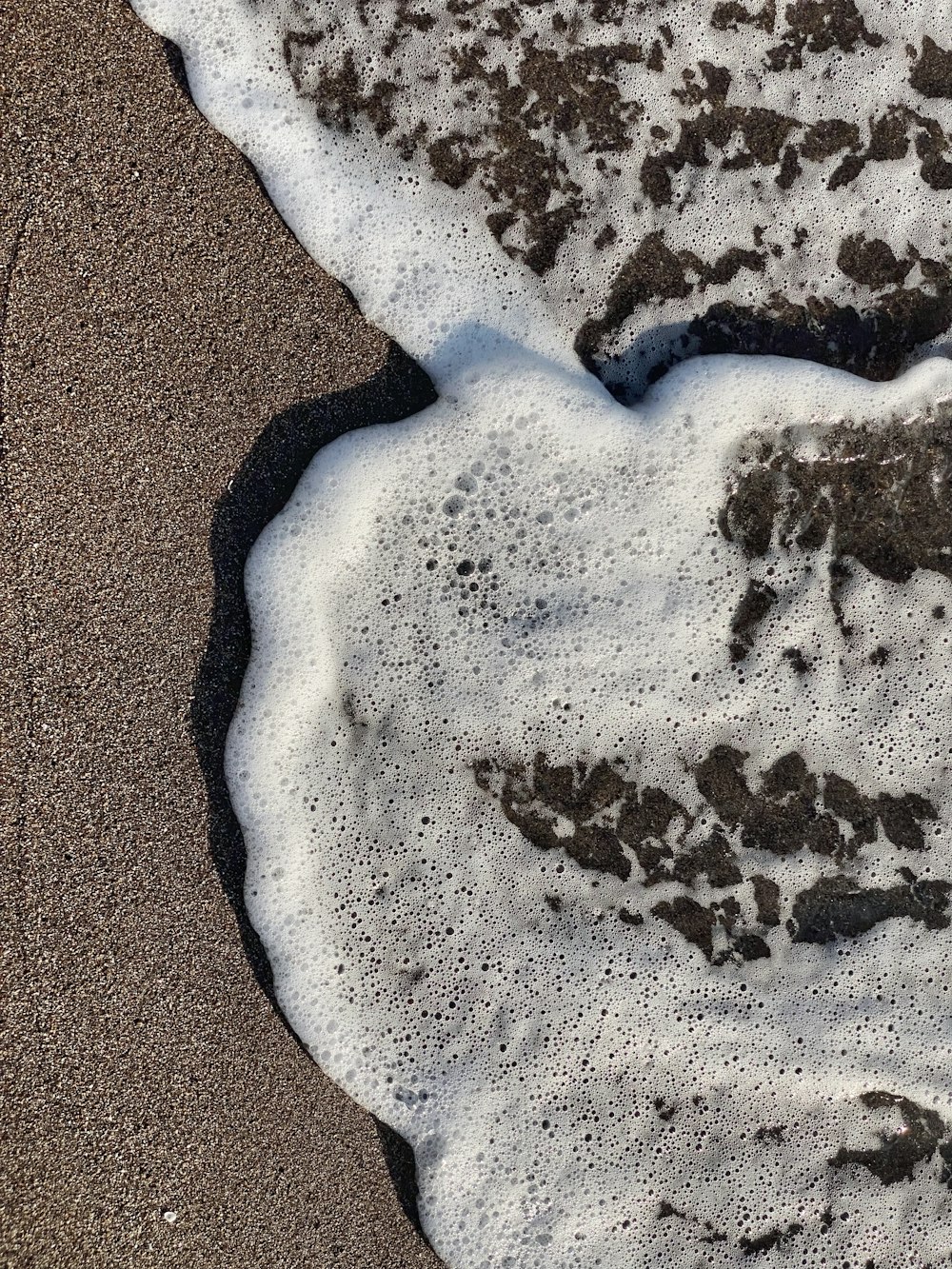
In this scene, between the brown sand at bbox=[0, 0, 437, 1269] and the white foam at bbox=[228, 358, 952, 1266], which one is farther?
the white foam at bbox=[228, 358, 952, 1266]

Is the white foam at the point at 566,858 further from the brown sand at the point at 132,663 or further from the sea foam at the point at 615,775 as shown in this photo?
→ the brown sand at the point at 132,663

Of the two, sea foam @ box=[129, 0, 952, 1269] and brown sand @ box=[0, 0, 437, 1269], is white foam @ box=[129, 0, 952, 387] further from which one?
brown sand @ box=[0, 0, 437, 1269]

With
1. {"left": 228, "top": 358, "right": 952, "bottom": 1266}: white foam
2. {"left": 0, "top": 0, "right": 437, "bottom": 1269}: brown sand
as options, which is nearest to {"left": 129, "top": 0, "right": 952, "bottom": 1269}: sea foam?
{"left": 228, "top": 358, "right": 952, "bottom": 1266}: white foam

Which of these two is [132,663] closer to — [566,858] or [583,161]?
[566,858]

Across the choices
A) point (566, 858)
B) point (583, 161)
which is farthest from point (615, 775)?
point (583, 161)

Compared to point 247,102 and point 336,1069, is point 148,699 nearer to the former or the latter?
point 336,1069

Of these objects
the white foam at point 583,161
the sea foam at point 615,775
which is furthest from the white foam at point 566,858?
the white foam at point 583,161
